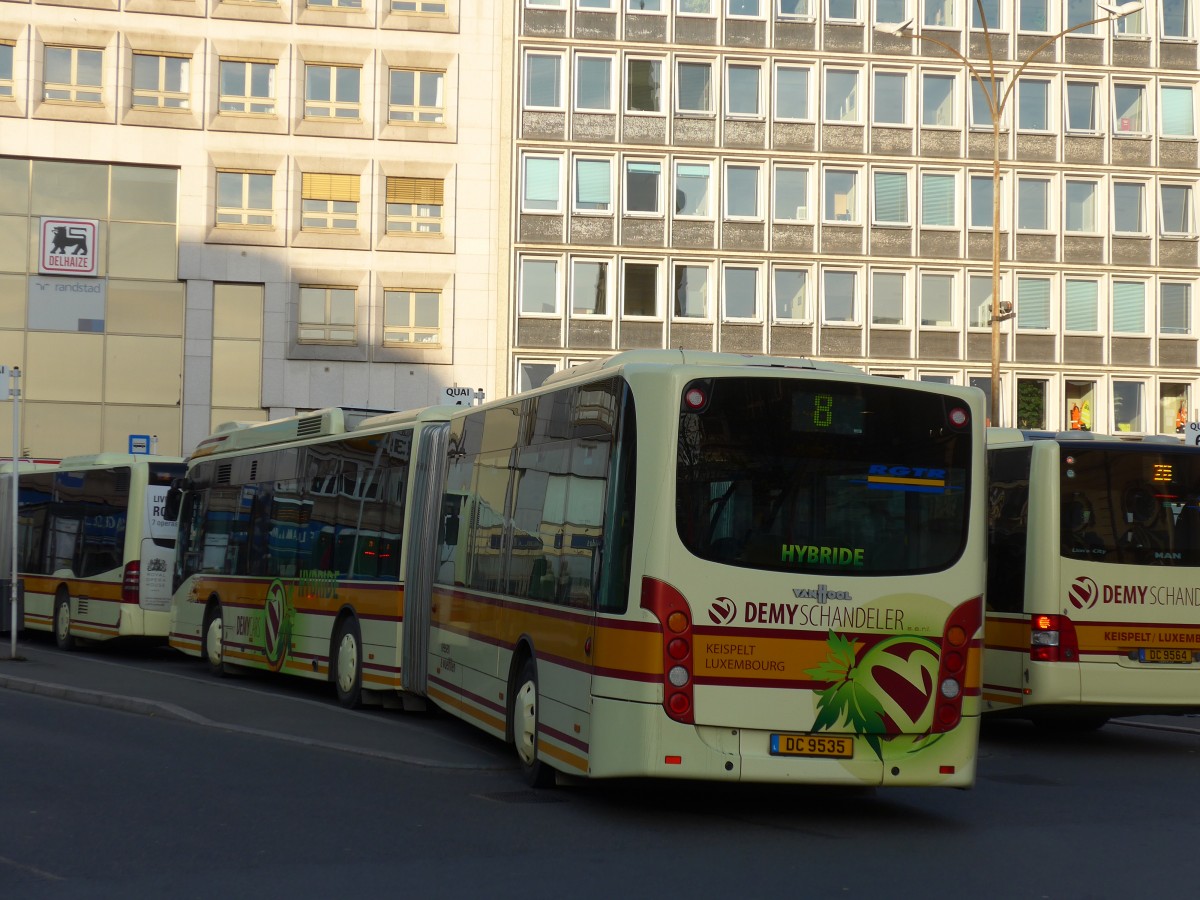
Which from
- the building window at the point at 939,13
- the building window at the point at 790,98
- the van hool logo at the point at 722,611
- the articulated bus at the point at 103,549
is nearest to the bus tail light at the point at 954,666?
the van hool logo at the point at 722,611

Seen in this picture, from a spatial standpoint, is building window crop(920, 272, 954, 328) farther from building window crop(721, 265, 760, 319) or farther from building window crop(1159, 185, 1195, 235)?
building window crop(1159, 185, 1195, 235)

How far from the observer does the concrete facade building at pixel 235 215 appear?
46812 mm

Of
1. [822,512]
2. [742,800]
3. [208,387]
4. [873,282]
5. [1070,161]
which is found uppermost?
[1070,161]

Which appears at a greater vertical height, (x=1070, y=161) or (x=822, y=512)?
(x=1070, y=161)

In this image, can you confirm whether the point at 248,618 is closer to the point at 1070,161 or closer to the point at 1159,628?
the point at 1159,628

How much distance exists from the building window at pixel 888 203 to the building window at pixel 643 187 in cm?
629

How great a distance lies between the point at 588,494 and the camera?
10836 millimetres

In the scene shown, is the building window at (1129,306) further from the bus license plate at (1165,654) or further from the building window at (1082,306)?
the bus license plate at (1165,654)

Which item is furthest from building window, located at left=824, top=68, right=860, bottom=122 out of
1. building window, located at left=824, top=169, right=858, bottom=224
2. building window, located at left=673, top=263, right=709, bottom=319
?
building window, located at left=673, top=263, right=709, bottom=319

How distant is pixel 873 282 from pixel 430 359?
12824mm

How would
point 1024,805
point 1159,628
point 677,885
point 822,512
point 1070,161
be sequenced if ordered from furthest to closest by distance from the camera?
point 1070,161, point 1159,628, point 1024,805, point 822,512, point 677,885

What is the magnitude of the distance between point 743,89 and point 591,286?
23.7ft

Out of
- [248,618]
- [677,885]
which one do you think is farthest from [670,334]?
[677,885]

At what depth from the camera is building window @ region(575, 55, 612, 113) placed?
4922cm
